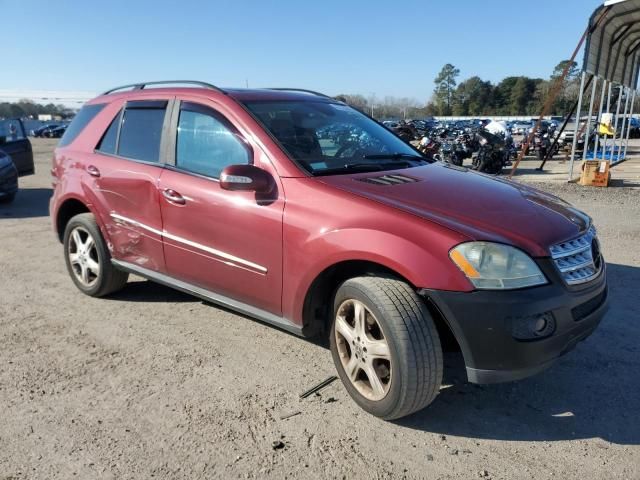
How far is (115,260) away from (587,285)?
11.3 feet

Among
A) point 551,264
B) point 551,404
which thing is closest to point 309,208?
point 551,264

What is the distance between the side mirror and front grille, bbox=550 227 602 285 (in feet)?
5.21

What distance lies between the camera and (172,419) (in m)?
2.84

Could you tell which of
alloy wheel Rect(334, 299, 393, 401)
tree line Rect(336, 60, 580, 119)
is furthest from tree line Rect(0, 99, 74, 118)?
alloy wheel Rect(334, 299, 393, 401)

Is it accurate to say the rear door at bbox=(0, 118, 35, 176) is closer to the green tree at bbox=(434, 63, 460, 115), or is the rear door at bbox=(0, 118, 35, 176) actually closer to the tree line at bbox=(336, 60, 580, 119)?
the tree line at bbox=(336, 60, 580, 119)

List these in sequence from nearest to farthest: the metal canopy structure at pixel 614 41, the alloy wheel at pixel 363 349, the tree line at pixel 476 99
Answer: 1. the alloy wheel at pixel 363 349
2. the metal canopy structure at pixel 614 41
3. the tree line at pixel 476 99

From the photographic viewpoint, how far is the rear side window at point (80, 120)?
184 inches

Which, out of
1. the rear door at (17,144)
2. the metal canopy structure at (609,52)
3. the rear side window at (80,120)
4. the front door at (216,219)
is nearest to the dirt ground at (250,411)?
the front door at (216,219)

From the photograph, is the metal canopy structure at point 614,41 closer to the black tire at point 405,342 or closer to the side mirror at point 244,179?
the side mirror at point 244,179

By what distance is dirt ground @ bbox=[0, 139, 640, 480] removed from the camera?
8.14ft

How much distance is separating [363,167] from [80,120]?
2899 millimetres

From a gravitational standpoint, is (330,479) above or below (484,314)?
below

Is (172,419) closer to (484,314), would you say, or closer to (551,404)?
(484,314)

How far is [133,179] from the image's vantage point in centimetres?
395
